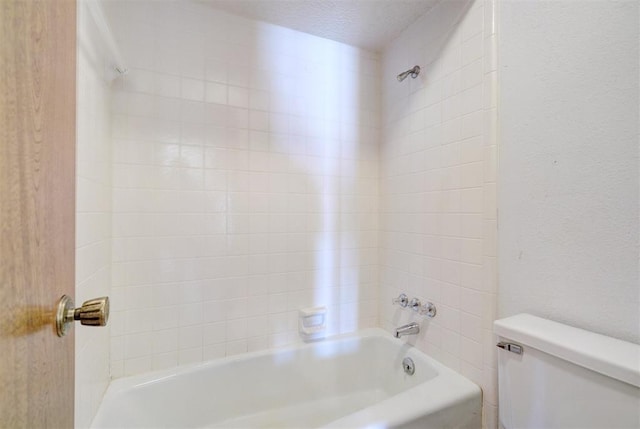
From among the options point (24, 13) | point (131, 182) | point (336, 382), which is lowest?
point (336, 382)

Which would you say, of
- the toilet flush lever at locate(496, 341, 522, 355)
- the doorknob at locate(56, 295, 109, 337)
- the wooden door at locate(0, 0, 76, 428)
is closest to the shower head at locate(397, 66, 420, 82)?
the toilet flush lever at locate(496, 341, 522, 355)

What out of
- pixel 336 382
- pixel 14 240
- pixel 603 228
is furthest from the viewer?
pixel 336 382

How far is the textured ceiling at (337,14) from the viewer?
1.50 meters

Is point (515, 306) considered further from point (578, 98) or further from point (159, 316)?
point (159, 316)

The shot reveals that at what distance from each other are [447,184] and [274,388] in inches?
58.1

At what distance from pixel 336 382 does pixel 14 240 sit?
1.76m

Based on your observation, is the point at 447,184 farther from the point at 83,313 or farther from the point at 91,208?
the point at 91,208

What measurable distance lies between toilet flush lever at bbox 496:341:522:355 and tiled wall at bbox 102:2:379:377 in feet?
3.21

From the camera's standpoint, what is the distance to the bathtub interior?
52.7 inches

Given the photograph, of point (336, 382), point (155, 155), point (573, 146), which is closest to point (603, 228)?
point (573, 146)

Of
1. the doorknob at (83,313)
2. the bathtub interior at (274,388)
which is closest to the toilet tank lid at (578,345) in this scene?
the bathtub interior at (274,388)

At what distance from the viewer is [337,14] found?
1.57 m

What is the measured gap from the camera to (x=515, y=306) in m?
1.14

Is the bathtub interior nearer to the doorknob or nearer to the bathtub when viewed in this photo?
the bathtub
